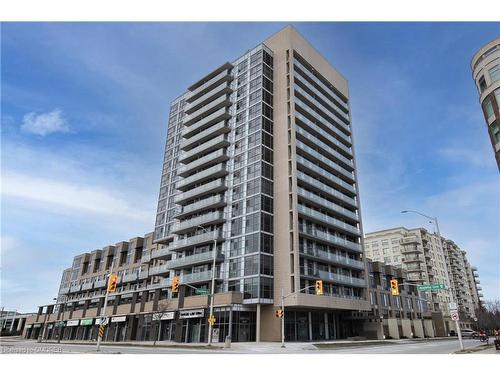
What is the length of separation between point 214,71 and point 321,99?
70.2ft

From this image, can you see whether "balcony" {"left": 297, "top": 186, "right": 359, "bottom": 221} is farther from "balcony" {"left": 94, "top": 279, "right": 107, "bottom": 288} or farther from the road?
"balcony" {"left": 94, "top": 279, "right": 107, "bottom": 288}

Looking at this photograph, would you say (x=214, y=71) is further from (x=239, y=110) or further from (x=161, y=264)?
(x=161, y=264)

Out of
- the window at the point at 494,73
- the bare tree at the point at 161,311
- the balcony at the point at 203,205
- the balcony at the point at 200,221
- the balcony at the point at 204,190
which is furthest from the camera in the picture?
the balcony at the point at 204,190

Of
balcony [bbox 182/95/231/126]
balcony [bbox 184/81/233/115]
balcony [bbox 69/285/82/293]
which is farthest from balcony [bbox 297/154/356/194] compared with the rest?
balcony [bbox 69/285/82/293]

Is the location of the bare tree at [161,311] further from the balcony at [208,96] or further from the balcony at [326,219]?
the balcony at [208,96]

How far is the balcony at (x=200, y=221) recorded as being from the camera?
192ft

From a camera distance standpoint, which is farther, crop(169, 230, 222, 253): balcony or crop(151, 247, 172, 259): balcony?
crop(151, 247, 172, 259): balcony

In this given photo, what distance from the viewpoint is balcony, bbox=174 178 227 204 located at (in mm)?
61031

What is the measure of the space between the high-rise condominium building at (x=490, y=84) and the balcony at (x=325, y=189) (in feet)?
96.8

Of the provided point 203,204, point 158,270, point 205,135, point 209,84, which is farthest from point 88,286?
point 209,84

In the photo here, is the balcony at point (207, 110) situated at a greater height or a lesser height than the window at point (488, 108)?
greater

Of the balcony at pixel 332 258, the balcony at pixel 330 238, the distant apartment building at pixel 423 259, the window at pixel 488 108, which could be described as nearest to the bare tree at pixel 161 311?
the balcony at pixel 332 258

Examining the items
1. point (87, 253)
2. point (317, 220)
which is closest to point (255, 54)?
point (317, 220)

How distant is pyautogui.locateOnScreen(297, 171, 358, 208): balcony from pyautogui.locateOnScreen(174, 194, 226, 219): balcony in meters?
13.1
